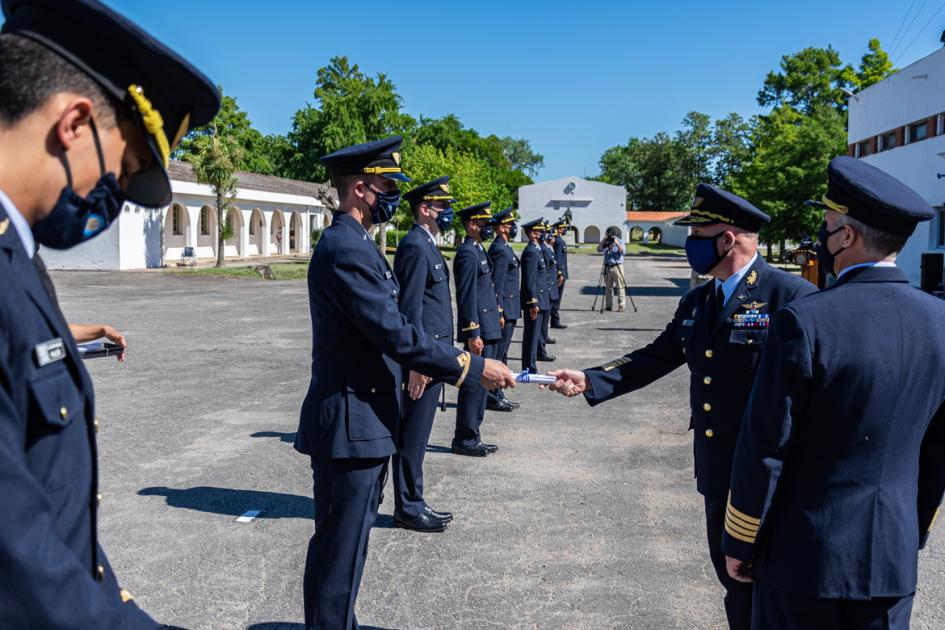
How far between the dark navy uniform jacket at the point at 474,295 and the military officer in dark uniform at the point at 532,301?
1654 millimetres

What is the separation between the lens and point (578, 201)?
9431 centimetres

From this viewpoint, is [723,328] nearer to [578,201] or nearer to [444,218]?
[444,218]

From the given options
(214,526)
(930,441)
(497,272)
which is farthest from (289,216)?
(930,441)

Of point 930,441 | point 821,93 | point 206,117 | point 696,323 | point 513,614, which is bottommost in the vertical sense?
point 513,614

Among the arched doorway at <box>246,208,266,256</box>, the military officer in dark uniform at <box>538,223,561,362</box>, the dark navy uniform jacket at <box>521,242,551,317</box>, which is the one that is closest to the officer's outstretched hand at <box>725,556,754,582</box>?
the dark navy uniform jacket at <box>521,242,551,317</box>

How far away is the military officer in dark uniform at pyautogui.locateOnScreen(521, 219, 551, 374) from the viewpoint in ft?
34.9

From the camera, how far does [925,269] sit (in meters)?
19.2

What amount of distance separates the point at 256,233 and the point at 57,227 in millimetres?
47013

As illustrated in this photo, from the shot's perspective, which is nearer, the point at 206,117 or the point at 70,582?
the point at 70,582

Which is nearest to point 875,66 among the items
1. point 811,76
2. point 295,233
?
point 811,76

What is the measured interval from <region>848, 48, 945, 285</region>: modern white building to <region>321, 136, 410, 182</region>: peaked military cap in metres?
24.1

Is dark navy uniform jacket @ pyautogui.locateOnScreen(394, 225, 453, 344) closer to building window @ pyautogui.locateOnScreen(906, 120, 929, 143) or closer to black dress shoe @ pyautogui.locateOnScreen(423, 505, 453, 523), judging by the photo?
black dress shoe @ pyautogui.locateOnScreen(423, 505, 453, 523)

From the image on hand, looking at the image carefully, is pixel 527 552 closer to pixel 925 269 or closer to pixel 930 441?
pixel 930 441

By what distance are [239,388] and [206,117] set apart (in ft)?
27.1
